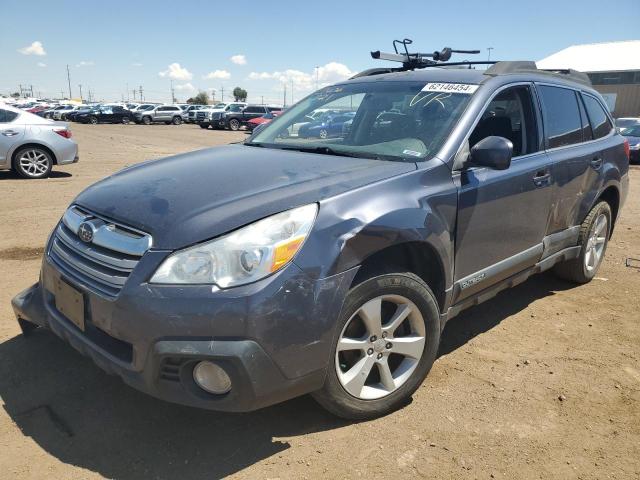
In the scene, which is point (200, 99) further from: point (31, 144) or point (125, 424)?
point (125, 424)

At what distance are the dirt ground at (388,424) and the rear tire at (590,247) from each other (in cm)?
84

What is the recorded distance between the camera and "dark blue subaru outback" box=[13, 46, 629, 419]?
213 cm

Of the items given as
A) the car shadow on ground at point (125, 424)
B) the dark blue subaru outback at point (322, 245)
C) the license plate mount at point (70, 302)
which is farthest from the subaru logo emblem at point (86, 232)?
the car shadow on ground at point (125, 424)

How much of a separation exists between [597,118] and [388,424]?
3490 millimetres

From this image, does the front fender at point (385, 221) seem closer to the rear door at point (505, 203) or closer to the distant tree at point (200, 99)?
the rear door at point (505, 203)

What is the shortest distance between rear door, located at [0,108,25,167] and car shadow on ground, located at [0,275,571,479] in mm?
8301

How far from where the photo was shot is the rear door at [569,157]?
3.79 m

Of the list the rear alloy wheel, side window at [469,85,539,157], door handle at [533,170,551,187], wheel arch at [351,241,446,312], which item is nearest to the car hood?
wheel arch at [351,241,446,312]

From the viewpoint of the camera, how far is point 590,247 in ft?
15.2

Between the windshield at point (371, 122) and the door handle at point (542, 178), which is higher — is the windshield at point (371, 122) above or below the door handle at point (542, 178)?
above

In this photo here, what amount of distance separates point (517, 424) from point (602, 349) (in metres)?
1.29

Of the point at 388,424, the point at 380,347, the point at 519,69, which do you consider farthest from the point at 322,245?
the point at 519,69

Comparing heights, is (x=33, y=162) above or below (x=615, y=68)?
below

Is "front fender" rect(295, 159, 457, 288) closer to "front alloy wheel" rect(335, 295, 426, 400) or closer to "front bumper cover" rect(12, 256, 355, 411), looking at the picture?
"front bumper cover" rect(12, 256, 355, 411)
